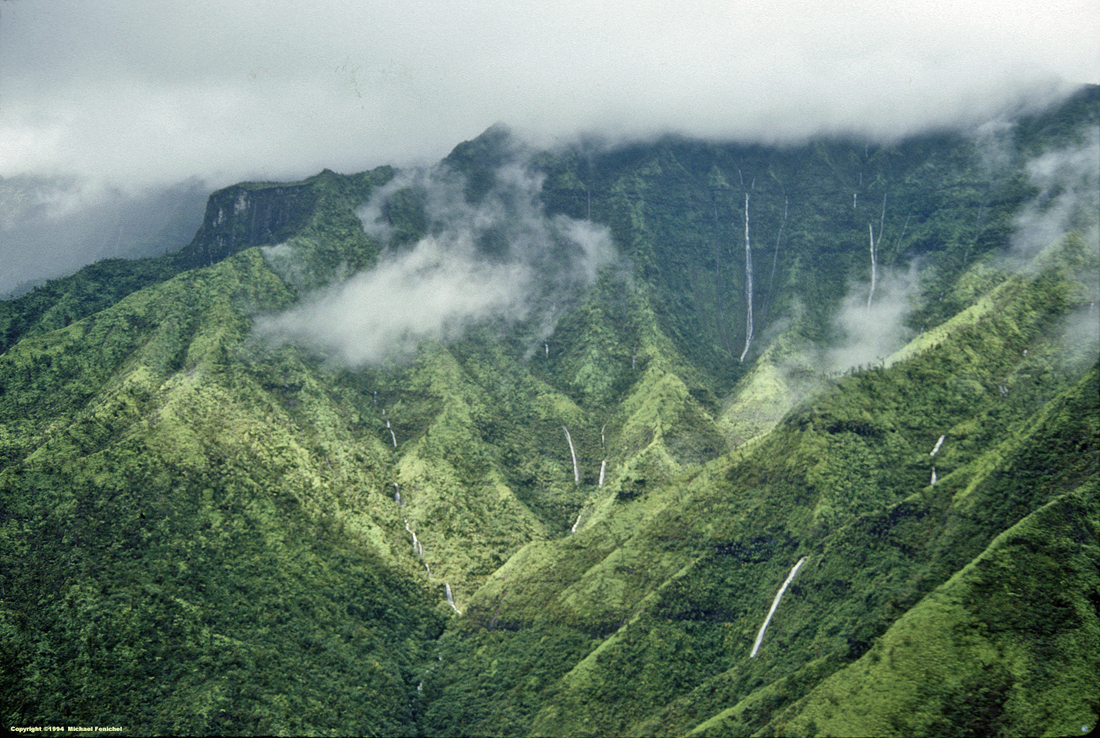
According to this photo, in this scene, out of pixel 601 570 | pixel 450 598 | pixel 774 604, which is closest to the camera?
pixel 774 604

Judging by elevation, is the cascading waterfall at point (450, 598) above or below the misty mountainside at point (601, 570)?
below

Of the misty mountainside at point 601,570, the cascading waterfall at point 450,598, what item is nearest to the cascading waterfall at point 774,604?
the misty mountainside at point 601,570

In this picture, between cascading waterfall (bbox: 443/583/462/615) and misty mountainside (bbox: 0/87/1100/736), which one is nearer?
misty mountainside (bbox: 0/87/1100/736)

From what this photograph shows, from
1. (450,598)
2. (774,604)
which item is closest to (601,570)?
(774,604)

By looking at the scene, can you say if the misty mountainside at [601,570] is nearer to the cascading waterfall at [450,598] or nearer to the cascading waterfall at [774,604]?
the cascading waterfall at [774,604]

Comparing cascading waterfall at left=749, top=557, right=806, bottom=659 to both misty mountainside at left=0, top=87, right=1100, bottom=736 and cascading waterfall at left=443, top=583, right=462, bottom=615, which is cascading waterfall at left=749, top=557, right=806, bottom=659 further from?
cascading waterfall at left=443, top=583, right=462, bottom=615

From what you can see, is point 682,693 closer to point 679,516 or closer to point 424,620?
point 679,516

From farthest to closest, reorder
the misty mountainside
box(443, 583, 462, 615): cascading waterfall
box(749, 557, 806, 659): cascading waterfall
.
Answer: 1. box(443, 583, 462, 615): cascading waterfall
2. box(749, 557, 806, 659): cascading waterfall
3. the misty mountainside

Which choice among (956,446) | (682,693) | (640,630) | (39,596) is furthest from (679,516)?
(39,596)

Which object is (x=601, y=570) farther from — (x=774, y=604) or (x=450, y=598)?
(x=450, y=598)

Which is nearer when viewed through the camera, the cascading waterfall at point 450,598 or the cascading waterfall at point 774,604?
the cascading waterfall at point 774,604

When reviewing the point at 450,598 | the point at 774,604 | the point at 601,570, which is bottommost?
the point at 450,598

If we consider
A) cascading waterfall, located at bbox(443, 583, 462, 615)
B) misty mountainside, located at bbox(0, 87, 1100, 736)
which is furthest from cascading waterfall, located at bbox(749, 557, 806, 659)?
cascading waterfall, located at bbox(443, 583, 462, 615)

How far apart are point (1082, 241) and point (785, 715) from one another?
468 feet
